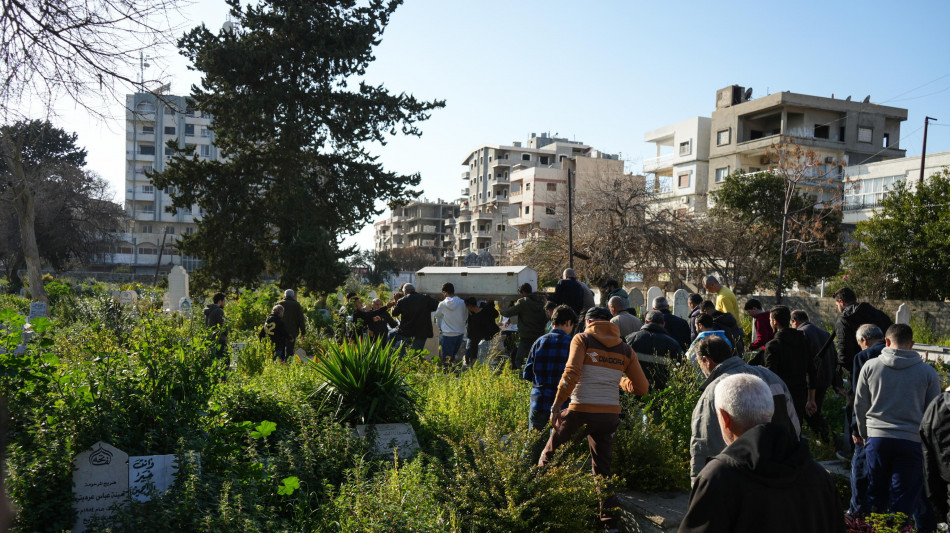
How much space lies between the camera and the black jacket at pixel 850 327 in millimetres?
7980

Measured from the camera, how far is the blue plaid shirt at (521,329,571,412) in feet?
21.2

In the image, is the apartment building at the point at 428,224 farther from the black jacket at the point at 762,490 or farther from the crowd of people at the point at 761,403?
→ the black jacket at the point at 762,490

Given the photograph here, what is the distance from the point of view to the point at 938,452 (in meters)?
4.69

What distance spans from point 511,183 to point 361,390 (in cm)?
8058

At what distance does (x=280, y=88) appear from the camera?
25.5 metres

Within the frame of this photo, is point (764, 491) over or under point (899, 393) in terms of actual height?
over

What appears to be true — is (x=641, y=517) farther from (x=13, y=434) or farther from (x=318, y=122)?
(x=318, y=122)

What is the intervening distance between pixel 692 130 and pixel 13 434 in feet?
195

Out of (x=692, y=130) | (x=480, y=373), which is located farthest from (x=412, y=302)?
(x=692, y=130)

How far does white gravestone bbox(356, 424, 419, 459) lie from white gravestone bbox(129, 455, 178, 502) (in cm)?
190

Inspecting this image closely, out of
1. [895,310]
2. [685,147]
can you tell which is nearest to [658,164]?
[685,147]

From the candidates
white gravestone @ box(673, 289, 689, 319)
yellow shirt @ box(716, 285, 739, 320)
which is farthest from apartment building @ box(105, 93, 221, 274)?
yellow shirt @ box(716, 285, 739, 320)

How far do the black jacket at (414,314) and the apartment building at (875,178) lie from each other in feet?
122

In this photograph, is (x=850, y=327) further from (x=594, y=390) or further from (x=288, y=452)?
(x=288, y=452)
